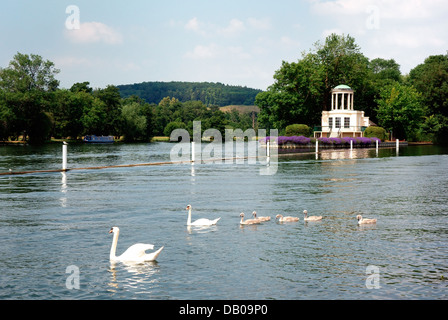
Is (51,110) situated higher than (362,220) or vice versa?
(51,110)

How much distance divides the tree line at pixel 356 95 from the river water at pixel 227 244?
8464 centimetres

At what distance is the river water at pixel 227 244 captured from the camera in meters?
12.8

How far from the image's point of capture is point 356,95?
135 metres

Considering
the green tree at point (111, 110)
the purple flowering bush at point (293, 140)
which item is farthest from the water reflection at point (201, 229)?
the green tree at point (111, 110)

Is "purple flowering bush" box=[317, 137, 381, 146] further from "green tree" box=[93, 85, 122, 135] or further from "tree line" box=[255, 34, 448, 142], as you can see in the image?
"green tree" box=[93, 85, 122, 135]

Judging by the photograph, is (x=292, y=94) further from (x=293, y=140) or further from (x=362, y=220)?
(x=362, y=220)

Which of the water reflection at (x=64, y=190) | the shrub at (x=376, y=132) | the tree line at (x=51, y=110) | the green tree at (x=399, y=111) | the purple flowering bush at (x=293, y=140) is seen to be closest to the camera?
the water reflection at (x=64, y=190)

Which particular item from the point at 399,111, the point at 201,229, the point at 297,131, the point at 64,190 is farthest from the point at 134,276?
the point at 399,111

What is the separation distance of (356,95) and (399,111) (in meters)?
15.0

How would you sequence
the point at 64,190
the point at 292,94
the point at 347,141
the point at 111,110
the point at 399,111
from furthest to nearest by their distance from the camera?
1. the point at 111,110
2. the point at 399,111
3. the point at 292,94
4. the point at 347,141
5. the point at 64,190

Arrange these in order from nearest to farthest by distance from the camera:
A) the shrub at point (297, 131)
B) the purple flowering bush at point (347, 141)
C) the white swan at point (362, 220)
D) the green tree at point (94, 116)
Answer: the white swan at point (362, 220), the purple flowering bush at point (347, 141), the shrub at point (297, 131), the green tree at point (94, 116)

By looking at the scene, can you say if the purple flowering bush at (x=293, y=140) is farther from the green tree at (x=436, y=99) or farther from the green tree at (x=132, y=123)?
the green tree at (x=132, y=123)
